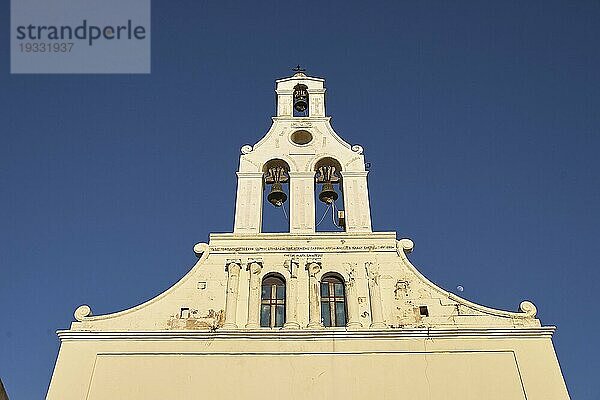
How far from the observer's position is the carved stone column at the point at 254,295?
57.0 feet

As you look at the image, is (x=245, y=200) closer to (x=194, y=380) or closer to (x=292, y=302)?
(x=292, y=302)

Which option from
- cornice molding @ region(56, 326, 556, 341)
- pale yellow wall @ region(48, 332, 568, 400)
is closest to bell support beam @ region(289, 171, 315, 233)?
cornice molding @ region(56, 326, 556, 341)

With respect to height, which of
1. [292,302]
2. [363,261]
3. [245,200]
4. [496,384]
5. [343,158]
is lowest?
[496,384]

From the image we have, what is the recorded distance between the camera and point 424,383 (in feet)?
53.0

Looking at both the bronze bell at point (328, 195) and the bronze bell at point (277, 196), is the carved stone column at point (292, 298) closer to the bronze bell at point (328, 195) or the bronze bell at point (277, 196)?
the bronze bell at point (277, 196)

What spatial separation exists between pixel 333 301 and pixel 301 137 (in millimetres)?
5833

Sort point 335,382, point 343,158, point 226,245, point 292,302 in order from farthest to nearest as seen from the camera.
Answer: point 343,158
point 226,245
point 292,302
point 335,382

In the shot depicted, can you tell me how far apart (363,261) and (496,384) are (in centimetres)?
433

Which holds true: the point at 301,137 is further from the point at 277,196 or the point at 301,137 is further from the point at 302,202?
the point at 302,202

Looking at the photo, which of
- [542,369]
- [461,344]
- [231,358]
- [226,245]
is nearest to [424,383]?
[461,344]

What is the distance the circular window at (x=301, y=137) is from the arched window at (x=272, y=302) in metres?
4.96

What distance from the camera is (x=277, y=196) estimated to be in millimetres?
20891

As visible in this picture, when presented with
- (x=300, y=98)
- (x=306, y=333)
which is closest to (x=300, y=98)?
A: (x=300, y=98)

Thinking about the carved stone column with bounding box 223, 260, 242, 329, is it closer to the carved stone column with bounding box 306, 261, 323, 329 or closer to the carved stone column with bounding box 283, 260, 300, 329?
the carved stone column with bounding box 283, 260, 300, 329
